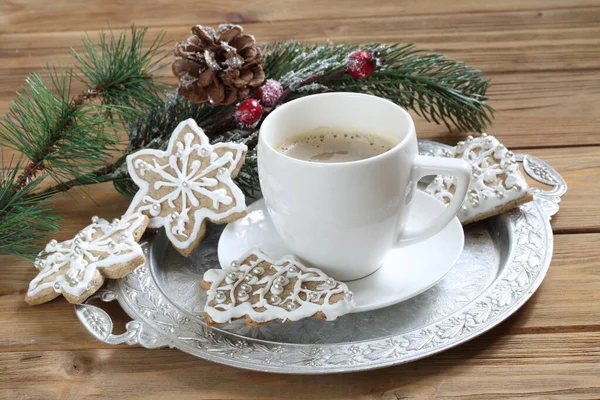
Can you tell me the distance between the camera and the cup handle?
0.81 metres

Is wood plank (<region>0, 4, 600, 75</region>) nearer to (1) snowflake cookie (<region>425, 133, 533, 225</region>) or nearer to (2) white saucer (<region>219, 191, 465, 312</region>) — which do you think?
(1) snowflake cookie (<region>425, 133, 533, 225</region>)

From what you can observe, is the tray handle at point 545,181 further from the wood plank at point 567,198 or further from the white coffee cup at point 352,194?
the white coffee cup at point 352,194

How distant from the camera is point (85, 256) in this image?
34.7 inches

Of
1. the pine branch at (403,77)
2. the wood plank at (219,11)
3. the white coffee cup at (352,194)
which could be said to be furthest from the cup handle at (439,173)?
the wood plank at (219,11)

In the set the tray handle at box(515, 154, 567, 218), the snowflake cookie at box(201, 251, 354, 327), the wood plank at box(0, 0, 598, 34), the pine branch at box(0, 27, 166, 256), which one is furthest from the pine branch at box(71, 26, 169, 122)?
the wood plank at box(0, 0, 598, 34)

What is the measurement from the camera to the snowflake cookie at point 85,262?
2.80 feet

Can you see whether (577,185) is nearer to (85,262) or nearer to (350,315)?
(350,315)

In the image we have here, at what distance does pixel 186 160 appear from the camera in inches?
37.7

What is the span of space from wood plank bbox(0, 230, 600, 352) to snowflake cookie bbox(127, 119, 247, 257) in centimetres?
14

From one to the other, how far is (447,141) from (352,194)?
18.2 inches


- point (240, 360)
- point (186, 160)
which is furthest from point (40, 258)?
point (240, 360)

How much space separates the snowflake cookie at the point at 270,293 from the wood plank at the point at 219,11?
102 centimetres

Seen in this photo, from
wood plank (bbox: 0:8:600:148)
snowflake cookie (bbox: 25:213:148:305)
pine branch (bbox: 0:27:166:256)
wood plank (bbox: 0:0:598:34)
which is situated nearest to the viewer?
snowflake cookie (bbox: 25:213:148:305)

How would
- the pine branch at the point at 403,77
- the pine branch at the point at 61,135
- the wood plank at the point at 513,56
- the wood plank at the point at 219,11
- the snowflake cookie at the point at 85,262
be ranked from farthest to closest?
the wood plank at the point at 219,11 → the wood plank at the point at 513,56 → the pine branch at the point at 403,77 → the pine branch at the point at 61,135 → the snowflake cookie at the point at 85,262
